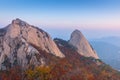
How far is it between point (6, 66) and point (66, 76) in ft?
96.7

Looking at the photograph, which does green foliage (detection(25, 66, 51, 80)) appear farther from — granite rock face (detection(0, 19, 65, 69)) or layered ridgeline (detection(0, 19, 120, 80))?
granite rock face (detection(0, 19, 65, 69))

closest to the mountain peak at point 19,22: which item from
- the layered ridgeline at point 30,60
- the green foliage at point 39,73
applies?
the layered ridgeline at point 30,60

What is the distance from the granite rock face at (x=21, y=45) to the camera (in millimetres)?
128125

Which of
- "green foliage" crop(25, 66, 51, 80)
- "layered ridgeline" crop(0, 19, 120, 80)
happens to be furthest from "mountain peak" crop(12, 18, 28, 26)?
"green foliage" crop(25, 66, 51, 80)

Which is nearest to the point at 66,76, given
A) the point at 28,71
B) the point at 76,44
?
the point at 28,71

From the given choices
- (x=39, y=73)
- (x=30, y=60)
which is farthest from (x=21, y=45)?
(x=39, y=73)

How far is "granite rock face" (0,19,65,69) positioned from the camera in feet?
420

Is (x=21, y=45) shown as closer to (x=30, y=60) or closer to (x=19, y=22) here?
(x=30, y=60)

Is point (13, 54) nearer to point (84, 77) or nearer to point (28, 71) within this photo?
point (28, 71)

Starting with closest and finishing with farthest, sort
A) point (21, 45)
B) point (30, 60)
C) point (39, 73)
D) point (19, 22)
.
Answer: point (39, 73)
point (30, 60)
point (21, 45)
point (19, 22)

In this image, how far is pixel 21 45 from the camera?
133m

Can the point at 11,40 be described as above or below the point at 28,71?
above

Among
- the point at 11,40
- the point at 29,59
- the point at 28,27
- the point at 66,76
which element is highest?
the point at 28,27

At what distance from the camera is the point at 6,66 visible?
133750 mm
